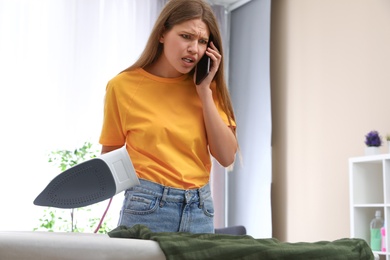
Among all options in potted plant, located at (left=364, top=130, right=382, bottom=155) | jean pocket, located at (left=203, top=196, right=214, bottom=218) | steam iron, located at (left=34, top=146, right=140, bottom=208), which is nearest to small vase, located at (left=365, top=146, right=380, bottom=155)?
potted plant, located at (left=364, top=130, right=382, bottom=155)

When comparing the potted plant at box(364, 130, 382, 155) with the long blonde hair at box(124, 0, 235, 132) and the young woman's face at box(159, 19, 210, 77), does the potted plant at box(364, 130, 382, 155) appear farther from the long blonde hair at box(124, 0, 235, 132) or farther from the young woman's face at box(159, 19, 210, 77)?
the young woman's face at box(159, 19, 210, 77)

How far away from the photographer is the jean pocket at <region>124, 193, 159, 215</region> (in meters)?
1.41

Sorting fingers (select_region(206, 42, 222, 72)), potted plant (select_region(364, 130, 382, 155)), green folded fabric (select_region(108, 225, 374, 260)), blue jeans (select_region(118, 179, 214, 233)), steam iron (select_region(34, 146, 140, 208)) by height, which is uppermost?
fingers (select_region(206, 42, 222, 72))

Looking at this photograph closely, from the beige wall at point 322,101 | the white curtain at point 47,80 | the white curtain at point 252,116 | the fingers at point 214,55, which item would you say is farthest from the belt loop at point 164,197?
the white curtain at point 252,116

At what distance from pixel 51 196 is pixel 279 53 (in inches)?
151

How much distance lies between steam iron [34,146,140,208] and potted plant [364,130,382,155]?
8.24 feet

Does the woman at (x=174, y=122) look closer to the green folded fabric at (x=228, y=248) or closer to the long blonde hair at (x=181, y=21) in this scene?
the long blonde hair at (x=181, y=21)

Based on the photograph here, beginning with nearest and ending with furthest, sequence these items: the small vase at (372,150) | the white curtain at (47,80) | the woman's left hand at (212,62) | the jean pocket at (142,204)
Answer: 1. the jean pocket at (142,204)
2. the woman's left hand at (212,62)
3. the small vase at (372,150)
4. the white curtain at (47,80)

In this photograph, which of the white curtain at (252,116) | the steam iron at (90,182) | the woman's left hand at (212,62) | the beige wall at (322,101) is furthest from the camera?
the white curtain at (252,116)

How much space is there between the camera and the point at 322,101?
426cm

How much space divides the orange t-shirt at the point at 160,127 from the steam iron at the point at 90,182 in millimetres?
258

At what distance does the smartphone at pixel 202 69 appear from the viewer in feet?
5.01

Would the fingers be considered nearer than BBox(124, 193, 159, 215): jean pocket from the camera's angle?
No

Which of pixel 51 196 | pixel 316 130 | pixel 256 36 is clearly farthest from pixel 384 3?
pixel 51 196
